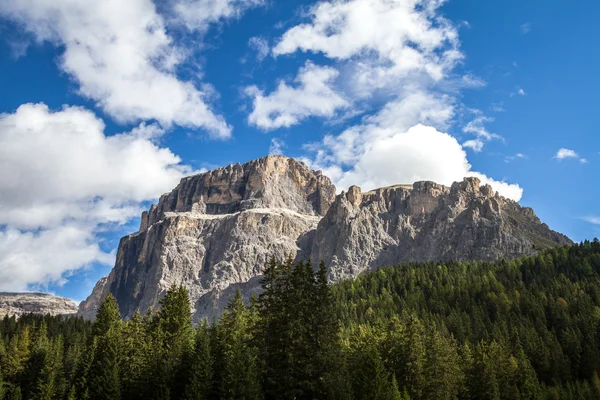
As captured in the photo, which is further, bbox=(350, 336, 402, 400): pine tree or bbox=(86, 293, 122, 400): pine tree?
bbox=(86, 293, 122, 400): pine tree

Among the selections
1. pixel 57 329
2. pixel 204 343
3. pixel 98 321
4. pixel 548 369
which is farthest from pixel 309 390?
pixel 57 329

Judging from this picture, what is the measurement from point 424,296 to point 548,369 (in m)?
49.3

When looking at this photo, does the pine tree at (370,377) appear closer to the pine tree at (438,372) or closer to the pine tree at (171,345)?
the pine tree at (438,372)

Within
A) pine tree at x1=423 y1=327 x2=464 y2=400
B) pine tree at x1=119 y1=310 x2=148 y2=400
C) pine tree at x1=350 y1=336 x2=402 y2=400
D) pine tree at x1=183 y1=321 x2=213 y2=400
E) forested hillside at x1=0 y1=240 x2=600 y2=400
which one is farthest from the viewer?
pine tree at x1=423 y1=327 x2=464 y2=400

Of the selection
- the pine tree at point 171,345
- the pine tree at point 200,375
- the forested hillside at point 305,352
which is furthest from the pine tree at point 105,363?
the pine tree at point 200,375

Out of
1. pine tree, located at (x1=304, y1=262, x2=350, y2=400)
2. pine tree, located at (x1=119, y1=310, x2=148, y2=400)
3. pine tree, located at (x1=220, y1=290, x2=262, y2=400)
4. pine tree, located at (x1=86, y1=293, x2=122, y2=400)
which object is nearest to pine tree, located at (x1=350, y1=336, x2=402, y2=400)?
pine tree, located at (x1=304, y1=262, x2=350, y2=400)

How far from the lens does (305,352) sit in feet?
146

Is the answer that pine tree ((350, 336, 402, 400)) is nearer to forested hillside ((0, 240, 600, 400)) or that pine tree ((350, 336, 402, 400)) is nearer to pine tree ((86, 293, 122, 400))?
forested hillside ((0, 240, 600, 400))

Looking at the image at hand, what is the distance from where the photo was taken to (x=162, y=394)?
5119 centimetres

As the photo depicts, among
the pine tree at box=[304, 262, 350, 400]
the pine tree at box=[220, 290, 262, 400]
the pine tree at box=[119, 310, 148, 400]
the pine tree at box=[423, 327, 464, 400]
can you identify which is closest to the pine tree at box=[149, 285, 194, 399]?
the pine tree at box=[119, 310, 148, 400]

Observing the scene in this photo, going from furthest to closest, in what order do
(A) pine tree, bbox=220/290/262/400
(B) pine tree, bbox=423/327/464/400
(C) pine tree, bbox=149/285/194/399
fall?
(B) pine tree, bbox=423/327/464/400 → (C) pine tree, bbox=149/285/194/399 → (A) pine tree, bbox=220/290/262/400

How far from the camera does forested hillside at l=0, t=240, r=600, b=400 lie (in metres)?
45.7

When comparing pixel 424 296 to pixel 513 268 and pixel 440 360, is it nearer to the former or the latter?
pixel 513 268

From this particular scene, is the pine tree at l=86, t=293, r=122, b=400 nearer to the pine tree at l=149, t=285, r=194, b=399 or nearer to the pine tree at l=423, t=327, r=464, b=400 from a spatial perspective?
the pine tree at l=149, t=285, r=194, b=399
